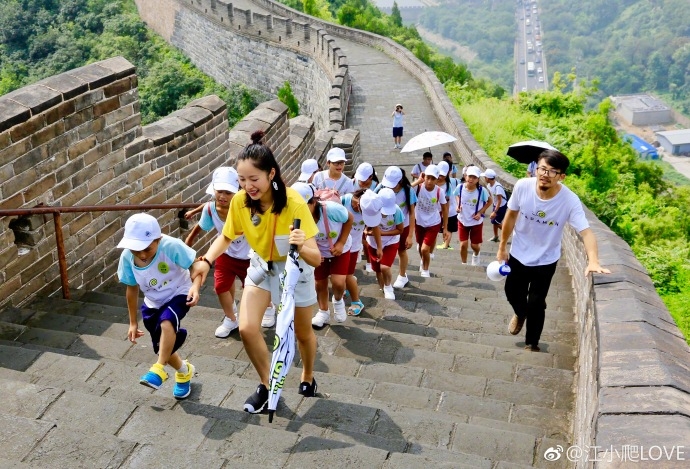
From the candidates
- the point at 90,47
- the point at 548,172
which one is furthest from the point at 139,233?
the point at 90,47

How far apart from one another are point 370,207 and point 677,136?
9246cm

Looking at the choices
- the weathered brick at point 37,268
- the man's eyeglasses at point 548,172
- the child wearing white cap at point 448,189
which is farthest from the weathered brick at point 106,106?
the man's eyeglasses at point 548,172

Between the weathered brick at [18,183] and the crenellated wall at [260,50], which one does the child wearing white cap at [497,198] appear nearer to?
the weathered brick at [18,183]

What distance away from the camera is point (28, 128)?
5.64 m

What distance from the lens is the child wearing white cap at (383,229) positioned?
6059 mm

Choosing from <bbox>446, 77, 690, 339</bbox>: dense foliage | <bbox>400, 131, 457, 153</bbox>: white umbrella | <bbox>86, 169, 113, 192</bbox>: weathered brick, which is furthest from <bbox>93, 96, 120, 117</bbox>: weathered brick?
<bbox>446, 77, 690, 339</bbox>: dense foliage

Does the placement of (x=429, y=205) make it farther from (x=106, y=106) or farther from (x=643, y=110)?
(x=643, y=110)

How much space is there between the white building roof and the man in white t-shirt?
90351 millimetres

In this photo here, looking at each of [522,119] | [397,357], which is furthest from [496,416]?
[522,119]

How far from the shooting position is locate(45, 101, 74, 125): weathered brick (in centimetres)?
583

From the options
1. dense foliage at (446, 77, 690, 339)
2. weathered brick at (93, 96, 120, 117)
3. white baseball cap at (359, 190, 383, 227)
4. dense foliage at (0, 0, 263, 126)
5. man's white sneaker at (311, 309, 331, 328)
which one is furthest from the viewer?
dense foliage at (0, 0, 263, 126)

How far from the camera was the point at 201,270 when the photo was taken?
13.9 ft

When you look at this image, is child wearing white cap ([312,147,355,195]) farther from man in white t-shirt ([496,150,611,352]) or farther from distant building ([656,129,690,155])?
distant building ([656,129,690,155])

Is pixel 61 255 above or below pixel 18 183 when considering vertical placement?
below
